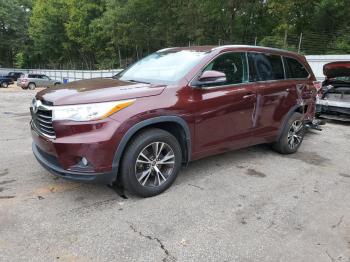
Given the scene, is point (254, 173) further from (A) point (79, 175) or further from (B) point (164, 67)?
(A) point (79, 175)

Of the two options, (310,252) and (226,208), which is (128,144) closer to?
(226,208)

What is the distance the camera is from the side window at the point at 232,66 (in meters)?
4.36

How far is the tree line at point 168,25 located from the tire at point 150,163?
614 inches

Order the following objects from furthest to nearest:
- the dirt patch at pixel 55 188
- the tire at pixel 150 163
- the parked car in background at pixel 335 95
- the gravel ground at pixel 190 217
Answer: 1. the parked car in background at pixel 335 95
2. the dirt patch at pixel 55 188
3. the tire at pixel 150 163
4. the gravel ground at pixel 190 217

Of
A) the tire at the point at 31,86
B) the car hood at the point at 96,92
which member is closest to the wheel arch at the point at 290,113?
the car hood at the point at 96,92

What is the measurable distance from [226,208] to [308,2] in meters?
22.5

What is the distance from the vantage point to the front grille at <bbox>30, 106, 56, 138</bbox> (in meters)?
3.43

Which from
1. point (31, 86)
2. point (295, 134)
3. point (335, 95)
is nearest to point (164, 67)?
point (295, 134)

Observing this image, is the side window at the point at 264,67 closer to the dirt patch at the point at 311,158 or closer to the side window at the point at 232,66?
the side window at the point at 232,66

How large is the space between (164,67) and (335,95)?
6392mm

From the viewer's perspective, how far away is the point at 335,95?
895 cm

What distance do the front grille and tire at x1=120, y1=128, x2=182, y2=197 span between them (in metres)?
0.82

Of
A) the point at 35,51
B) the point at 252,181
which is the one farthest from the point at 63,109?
the point at 35,51

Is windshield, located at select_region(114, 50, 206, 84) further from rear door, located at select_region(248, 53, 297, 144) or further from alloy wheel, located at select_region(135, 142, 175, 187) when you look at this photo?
rear door, located at select_region(248, 53, 297, 144)
